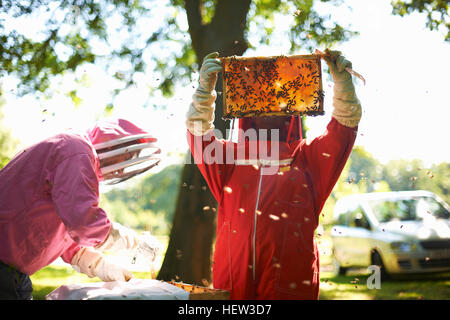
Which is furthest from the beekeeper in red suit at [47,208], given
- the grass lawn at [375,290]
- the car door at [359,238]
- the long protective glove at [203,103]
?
the car door at [359,238]

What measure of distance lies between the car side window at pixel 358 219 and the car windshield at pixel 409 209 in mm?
257

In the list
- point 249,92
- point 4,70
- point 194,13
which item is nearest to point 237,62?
point 249,92

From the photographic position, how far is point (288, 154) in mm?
2438

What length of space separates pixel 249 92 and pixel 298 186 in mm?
684

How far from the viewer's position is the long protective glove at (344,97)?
2.26m

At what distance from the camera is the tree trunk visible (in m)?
5.13

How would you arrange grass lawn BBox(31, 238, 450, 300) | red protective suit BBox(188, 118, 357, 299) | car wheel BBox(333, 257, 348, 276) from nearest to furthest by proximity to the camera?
red protective suit BBox(188, 118, 357, 299)
grass lawn BBox(31, 238, 450, 300)
car wheel BBox(333, 257, 348, 276)

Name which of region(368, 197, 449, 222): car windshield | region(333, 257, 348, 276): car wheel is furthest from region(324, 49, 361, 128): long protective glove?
region(333, 257, 348, 276): car wheel

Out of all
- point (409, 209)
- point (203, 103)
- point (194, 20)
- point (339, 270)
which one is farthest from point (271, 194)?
point (339, 270)

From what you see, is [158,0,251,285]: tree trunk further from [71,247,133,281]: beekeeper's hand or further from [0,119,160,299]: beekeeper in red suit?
[0,119,160,299]: beekeeper in red suit

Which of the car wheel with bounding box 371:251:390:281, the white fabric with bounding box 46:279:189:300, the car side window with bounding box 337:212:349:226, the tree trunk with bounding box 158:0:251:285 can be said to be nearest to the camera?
the white fabric with bounding box 46:279:189:300

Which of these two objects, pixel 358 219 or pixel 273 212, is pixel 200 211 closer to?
pixel 273 212

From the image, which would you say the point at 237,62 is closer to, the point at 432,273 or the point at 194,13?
the point at 194,13

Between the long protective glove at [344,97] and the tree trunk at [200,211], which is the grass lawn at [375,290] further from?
the long protective glove at [344,97]
